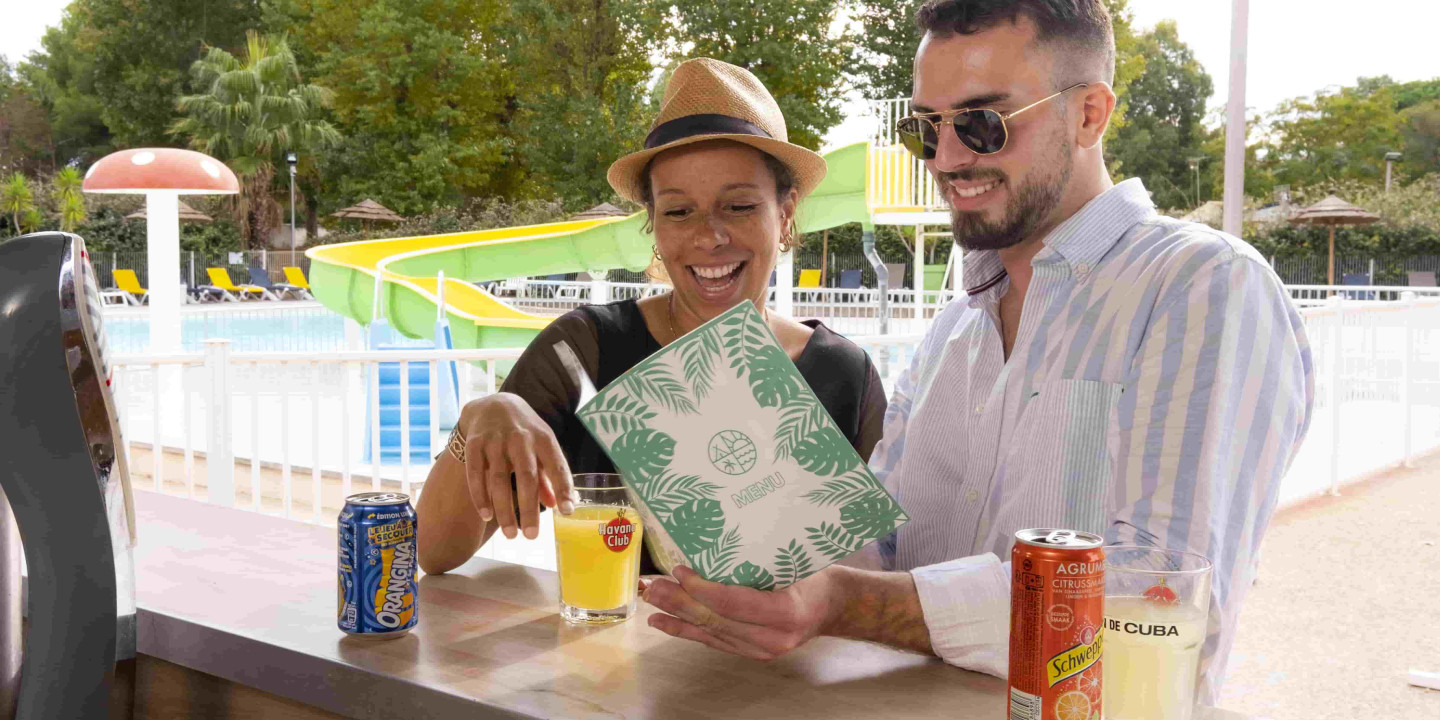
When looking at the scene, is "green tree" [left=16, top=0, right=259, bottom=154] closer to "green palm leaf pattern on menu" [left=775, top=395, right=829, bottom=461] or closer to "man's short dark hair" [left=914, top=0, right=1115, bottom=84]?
"man's short dark hair" [left=914, top=0, right=1115, bottom=84]

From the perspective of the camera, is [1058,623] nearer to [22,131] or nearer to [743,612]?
[743,612]

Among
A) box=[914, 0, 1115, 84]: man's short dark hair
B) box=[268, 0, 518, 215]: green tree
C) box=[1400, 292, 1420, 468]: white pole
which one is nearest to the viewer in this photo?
box=[914, 0, 1115, 84]: man's short dark hair

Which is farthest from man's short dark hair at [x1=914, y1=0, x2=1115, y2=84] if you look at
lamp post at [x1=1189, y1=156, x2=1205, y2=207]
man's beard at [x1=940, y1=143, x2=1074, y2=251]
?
lamp post at [x1=1189, y1=156, x2=1205, y2=207]

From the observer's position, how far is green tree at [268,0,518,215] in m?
31.7

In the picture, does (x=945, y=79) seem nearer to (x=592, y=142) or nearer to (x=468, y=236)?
(x=468, y=236)

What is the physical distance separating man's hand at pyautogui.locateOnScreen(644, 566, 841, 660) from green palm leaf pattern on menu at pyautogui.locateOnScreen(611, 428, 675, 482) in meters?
0.11

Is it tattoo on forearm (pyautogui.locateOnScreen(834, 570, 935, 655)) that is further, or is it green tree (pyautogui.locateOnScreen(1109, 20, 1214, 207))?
green tree (pyautogui.locateOnScreen(1109, 20, 1214, 207))

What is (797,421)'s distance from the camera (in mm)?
1019

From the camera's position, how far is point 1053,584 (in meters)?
0.83

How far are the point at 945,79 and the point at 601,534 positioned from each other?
0.72 meters

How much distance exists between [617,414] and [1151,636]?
0.46 metres

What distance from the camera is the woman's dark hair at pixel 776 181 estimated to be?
201 cm

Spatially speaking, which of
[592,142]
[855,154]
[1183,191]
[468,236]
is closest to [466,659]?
[855,154]

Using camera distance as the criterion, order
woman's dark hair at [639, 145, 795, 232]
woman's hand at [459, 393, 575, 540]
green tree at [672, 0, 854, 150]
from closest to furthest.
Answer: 1. woman's hand at [459, 393, 575, 540]
2. woman's dark hair at [639, 145, 795, 232]
3. green tree at [672, 0, 854, 150]
